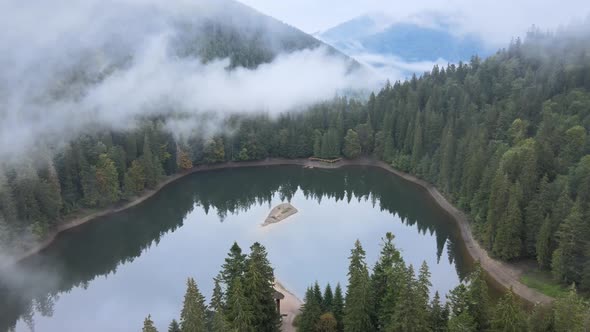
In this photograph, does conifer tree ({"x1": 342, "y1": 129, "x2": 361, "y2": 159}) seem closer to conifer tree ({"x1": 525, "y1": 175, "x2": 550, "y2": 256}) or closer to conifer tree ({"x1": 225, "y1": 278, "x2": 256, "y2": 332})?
conifer tree ({"x1": 525, "y1": 175, "x2": 550, "y2": 256})

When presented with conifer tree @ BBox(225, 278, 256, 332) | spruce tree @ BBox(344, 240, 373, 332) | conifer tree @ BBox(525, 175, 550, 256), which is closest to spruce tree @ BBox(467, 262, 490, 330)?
spruce tree @ BBox(344, 240, 373, 332)

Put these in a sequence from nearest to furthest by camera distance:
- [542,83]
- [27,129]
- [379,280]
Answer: [379,280]
[27,129]
[542,83]

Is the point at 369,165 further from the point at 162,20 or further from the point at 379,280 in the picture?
the point at 162,20

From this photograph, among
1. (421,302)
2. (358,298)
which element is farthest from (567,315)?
(358,298)

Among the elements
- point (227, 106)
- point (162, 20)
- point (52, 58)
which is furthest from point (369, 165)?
point (162, 20)

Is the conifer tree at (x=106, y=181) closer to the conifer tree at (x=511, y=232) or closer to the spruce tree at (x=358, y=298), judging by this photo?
the spruce tree at (x=358, y=298)

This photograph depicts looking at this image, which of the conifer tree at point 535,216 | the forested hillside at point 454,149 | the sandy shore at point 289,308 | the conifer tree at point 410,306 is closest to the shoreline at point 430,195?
the forested hillside at point 454,149
